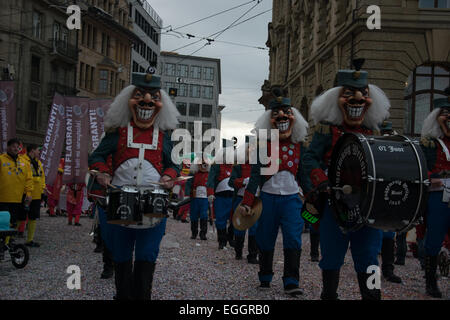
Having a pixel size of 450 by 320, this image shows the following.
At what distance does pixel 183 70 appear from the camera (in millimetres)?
102125

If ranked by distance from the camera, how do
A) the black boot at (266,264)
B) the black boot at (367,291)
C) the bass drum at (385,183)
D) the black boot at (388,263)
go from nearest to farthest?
the bass drum at (385,183) < the black boot at (367,291) < the black boot at (266,264) < the black boot at (388,263)

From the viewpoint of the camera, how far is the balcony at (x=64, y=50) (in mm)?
37688

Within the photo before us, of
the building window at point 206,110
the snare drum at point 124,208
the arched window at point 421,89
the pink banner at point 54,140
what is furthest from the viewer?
the building window at point 206,110

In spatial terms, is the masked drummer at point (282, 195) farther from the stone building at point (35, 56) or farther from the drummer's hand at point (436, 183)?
the stone building at point (35, 56)

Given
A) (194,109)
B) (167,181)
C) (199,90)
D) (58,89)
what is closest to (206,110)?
(194,109)

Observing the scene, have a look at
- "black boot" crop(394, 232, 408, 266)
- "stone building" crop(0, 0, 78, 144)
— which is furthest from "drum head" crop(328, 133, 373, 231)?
"stone building" crop(0, 0, 78, 144)

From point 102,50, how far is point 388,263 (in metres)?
41.5

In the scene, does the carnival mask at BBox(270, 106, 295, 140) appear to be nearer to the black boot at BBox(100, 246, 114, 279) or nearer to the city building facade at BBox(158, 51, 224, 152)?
the black boot at BBox(100, 246, 114, 279)

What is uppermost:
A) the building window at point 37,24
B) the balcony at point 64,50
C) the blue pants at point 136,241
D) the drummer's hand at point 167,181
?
the building window at point 37,24

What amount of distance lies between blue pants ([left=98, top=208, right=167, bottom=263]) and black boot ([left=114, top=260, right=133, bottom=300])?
0.04m

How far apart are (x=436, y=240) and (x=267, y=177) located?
6.54 feet

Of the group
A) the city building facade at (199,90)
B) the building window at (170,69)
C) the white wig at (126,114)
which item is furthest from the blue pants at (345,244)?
the city building facade at (199,90)

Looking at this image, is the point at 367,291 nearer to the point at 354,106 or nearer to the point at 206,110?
the point at 354,106

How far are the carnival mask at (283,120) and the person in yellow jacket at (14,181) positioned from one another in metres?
4.44
